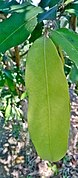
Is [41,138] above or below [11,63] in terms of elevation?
above

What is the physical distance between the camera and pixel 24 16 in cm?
58

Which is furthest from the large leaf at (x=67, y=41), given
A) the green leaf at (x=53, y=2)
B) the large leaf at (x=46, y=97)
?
the green leaf at (x=53, y=2)

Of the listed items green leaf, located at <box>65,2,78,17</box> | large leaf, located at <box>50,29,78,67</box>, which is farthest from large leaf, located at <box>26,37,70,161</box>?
green leaf, located at <box>65,2,78,17</box>

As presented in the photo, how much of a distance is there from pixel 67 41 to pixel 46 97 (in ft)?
0.28

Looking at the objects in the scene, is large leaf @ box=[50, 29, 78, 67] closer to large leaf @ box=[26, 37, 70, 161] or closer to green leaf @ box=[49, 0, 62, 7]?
large leaf @ box=[26, 37, 70, 161]

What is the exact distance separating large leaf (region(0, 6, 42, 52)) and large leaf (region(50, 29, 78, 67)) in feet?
0.20

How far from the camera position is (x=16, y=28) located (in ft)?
1.84

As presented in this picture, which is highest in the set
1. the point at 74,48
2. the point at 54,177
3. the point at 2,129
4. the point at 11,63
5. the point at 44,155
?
the point at 74,48

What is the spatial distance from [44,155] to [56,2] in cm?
30

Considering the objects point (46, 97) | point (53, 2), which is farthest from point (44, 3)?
point (46, 97)

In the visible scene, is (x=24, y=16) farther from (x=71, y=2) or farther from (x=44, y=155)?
(x=44, y=155)

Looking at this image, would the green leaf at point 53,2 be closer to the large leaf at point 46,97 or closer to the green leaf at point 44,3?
the green leaf at point 44,3

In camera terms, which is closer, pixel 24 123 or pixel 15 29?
pixel 15 29

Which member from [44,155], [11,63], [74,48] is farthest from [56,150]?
[11,63]
